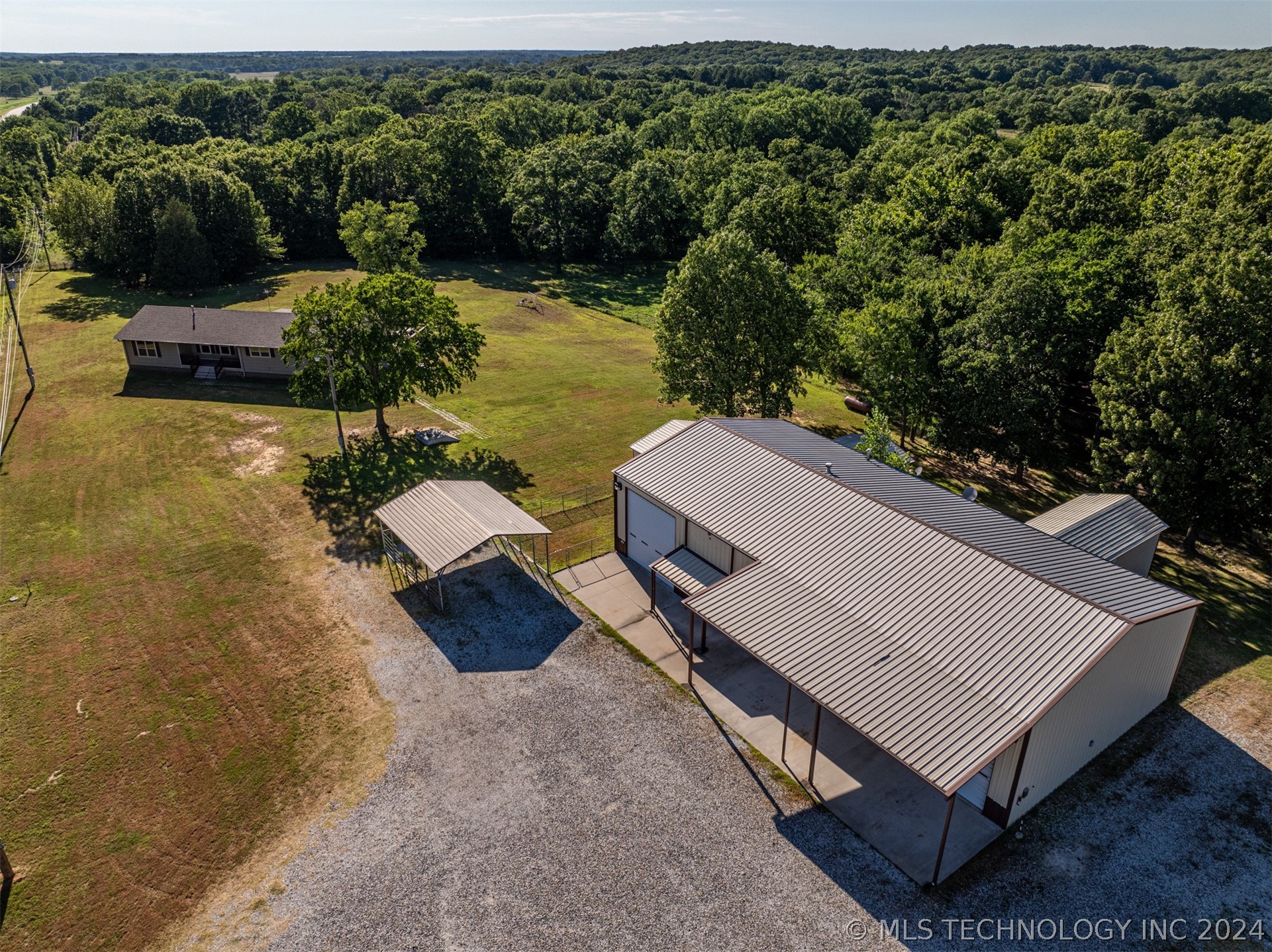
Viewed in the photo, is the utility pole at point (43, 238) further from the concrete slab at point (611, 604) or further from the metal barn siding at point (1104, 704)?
the metal barn siding at point (1104, 704)

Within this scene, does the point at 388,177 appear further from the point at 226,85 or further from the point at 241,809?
the point at 226,85

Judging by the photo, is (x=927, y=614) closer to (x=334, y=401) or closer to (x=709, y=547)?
(x=709, y=547)

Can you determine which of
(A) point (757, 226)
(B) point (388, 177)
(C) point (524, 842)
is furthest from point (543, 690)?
(B) point (388, 177)

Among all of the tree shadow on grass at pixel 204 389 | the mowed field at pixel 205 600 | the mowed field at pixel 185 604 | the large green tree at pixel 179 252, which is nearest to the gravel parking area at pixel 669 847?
the mowed field at pixel 205 600

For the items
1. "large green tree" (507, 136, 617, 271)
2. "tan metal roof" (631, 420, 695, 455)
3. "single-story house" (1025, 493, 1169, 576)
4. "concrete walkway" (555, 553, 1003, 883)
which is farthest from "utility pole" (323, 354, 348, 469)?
"large green tree" (507, 136, 617, 271)

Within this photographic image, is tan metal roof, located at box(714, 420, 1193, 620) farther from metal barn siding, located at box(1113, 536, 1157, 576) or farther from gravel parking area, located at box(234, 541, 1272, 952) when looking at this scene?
gravel parking area, located at box(234, 541, 1272, 952)

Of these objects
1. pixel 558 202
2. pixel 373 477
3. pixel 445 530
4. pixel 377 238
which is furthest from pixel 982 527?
pixel 558 202
